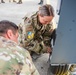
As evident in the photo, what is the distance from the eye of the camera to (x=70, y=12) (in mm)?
1869

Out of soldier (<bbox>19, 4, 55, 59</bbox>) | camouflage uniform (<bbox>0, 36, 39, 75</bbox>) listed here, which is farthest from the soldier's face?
camouflage uniform (<bbox>0, 36, 39, 75</bbox>)

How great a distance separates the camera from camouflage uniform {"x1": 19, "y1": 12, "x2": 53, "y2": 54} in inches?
119

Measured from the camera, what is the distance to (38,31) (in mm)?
3219

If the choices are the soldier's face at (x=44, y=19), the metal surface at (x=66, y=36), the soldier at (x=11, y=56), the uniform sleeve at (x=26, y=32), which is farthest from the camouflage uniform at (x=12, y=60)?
the uniform sleeve at (x=26, y=32)

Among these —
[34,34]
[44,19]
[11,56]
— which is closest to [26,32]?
[34,34]

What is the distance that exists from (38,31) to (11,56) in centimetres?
182

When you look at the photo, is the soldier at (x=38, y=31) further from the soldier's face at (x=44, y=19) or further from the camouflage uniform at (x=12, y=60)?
the camouflage uniform at (x=12, y=60)

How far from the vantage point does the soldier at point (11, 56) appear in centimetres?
135

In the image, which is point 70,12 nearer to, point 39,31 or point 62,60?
point 62,60

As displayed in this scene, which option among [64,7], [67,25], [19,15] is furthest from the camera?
[19,15]

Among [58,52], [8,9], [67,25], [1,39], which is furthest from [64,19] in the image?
[8,9]

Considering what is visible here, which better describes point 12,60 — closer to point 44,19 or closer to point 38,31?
point 44,19

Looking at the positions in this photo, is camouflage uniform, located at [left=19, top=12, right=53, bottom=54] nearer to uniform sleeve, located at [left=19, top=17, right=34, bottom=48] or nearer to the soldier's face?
uniform sleeve, located at [left=19, top=17, right=34, bottom=48]

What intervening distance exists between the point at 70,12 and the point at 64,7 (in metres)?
0.08
